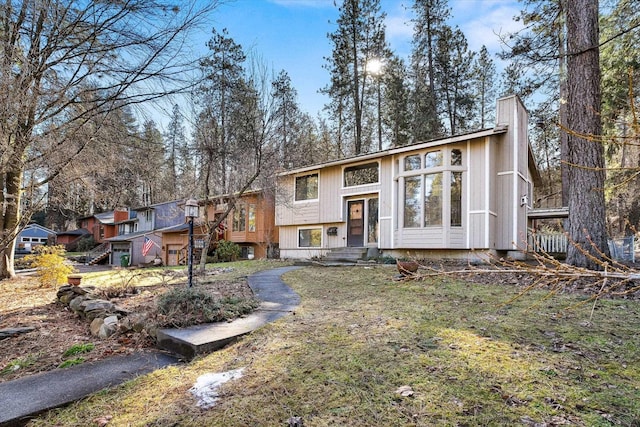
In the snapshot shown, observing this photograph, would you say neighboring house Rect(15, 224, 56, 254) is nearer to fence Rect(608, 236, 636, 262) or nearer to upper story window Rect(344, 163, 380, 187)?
upper story window Rect(344, 163, 380, 187)

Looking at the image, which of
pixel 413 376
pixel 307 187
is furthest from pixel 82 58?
pixel 307 187

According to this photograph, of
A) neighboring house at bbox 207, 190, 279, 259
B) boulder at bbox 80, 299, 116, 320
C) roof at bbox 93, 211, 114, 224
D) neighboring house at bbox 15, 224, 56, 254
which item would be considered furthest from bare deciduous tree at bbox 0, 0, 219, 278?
neighboring house at bbox 15, 224, 56, 254

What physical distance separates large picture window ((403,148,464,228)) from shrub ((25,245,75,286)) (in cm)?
Result: 996

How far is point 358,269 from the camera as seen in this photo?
10.1 m

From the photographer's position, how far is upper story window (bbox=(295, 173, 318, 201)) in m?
15.1

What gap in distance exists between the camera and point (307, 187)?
15.5 metres

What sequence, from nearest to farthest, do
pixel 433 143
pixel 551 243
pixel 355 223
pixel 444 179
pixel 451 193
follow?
pixel 451 193 → pixel 444 179 → pixel 433 143 → pixel 551 243 → pixel 355 223

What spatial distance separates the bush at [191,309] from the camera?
4227mm

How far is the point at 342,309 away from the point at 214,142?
6.93m

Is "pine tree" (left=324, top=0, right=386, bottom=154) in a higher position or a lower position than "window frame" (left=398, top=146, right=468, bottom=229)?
higher

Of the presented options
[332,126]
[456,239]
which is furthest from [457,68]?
[456,239]

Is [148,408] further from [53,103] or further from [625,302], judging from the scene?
[625,302]

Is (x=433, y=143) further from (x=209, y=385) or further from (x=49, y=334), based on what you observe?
(x=49, y=334)

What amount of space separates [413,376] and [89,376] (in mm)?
2832
